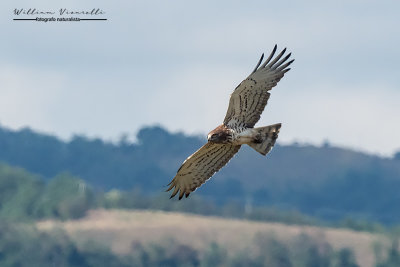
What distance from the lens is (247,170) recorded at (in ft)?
396

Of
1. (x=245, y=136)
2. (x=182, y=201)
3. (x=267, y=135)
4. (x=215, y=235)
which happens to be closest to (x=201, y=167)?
(x=245, y=136)

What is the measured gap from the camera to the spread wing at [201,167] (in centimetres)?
1919

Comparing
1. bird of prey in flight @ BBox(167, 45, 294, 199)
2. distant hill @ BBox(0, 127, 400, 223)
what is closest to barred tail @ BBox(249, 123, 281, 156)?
bird of prey in flight @ BBox(167, 45, 294, 199)

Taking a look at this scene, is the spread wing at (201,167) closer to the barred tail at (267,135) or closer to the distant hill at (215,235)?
the barred tail at (267,135)

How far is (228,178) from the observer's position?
12169 cm

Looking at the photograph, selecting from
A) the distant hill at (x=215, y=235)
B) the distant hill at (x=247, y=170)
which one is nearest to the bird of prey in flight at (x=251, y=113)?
the distant hill at (x=215, y=235)

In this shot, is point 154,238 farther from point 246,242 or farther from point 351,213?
point 351,213

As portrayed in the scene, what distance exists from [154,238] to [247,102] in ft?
178

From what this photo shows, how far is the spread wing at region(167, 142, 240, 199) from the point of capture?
19188mm

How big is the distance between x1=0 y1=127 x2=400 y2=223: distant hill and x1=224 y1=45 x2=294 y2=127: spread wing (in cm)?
8826

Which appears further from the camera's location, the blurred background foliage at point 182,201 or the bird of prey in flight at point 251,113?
the blurred background foliage at point 182,201

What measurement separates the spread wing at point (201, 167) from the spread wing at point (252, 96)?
57 cm

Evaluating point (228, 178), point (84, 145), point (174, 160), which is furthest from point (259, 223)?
point (84, 145)

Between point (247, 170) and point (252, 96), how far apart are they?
10217 cm
